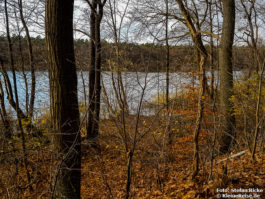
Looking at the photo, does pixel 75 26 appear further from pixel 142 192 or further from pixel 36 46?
pixel 142 192

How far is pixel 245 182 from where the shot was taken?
10.6 ft

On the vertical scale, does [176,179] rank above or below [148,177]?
above

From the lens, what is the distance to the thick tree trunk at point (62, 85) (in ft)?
9.78

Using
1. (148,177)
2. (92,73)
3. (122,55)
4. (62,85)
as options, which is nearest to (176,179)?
(148,177)

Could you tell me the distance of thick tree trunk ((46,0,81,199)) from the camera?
117 inches

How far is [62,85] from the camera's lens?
3.03m

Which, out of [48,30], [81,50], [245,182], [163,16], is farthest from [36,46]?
[245,182]

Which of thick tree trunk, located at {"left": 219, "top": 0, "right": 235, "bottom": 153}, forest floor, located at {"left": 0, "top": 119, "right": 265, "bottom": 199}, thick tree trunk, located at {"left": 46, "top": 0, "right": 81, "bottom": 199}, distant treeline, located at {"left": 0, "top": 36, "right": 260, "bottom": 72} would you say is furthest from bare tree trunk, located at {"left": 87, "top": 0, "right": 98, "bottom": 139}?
thick tree trunk, located at {"left": 219, "top": 0, "right": 235, "bottom": 153}

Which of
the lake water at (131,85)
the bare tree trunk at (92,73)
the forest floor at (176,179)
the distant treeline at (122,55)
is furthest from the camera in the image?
the bare tree trunk at (92,73)

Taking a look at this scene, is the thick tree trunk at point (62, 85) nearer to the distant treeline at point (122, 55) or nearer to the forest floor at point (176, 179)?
the forest floor at point (176, 179)

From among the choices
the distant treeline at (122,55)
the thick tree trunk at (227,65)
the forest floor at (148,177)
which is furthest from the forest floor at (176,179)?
the distant treeline at (122,55)

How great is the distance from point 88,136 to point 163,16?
20.8 ft

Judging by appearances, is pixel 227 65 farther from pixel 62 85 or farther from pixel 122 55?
pixel 62 85

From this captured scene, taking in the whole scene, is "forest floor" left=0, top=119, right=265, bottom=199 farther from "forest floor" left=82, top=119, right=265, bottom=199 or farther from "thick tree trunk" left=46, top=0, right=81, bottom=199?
"thick tree trunk" left=46, top=0, right=81, bottom=199
